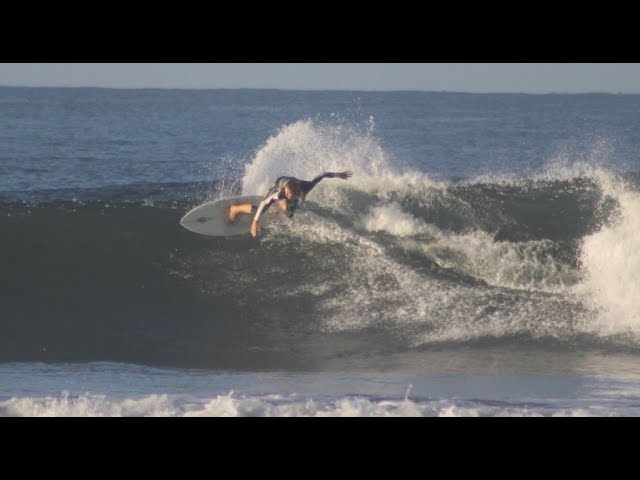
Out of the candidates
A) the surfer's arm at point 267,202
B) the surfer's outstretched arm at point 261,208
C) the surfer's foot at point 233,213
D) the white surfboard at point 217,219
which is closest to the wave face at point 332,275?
the white surfboard at point 217,219

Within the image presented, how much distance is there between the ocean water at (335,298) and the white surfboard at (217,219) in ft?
1.65

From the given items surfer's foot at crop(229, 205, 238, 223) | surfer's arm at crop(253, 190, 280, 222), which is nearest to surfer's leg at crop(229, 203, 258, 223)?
surfer's foot at crop(229, 205, 238, 223)

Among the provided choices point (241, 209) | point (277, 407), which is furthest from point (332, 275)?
point (277, 407)

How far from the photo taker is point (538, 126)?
156 feet

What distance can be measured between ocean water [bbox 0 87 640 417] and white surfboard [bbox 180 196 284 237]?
1.65 ft

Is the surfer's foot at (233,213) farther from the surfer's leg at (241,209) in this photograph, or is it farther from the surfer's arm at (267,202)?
the surfer's arm at (267,202)

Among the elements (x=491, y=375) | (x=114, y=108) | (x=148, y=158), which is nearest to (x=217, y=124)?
(x=114, y=108)

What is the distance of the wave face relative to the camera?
11359 mm

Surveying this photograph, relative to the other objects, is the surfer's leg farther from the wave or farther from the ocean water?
the wave

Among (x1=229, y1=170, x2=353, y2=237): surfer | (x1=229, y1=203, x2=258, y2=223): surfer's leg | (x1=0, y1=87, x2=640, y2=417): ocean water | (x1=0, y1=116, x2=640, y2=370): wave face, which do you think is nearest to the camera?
(x1=0, y1=87, x2=640, y2=417): ocean water

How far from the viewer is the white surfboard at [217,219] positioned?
42.8ft

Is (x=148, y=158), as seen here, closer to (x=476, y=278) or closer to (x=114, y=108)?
(x=476, y=278)
